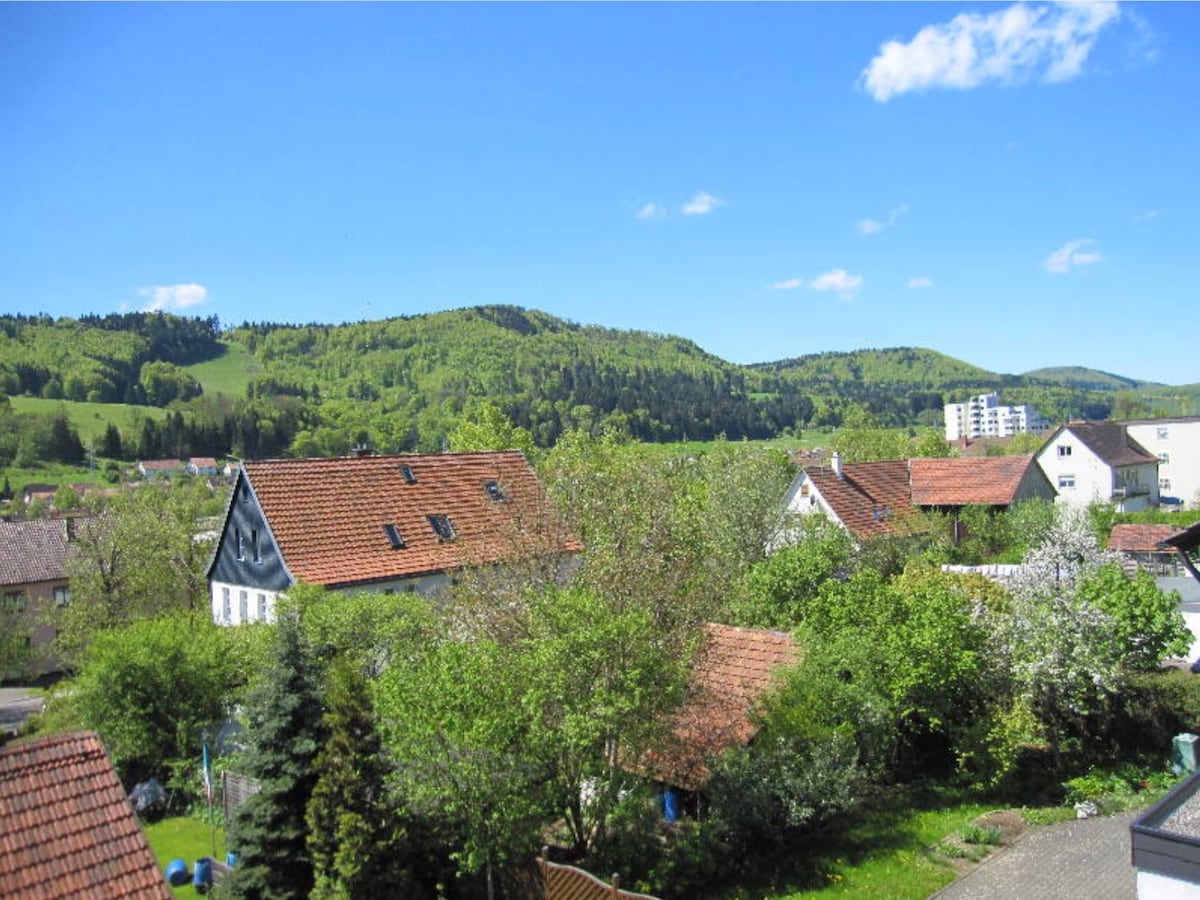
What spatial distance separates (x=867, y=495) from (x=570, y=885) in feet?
113

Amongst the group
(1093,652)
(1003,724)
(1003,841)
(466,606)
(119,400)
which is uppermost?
(119,400)

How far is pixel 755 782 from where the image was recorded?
45.2ft

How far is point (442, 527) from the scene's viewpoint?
30.8 m

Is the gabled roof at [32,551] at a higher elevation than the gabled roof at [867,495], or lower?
lower

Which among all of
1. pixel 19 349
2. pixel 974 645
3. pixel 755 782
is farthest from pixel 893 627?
pixel 19 349

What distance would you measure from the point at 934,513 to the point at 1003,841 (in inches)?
1149

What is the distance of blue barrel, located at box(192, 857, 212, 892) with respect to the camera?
15.6 meters

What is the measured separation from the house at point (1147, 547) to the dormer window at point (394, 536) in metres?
23.5

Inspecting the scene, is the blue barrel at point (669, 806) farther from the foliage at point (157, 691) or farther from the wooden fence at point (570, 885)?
the foliage at point (157, 691)

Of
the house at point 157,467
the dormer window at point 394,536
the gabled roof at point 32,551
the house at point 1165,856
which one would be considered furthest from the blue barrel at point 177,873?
the house at point 157,467

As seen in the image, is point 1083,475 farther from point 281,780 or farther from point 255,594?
point 281,780

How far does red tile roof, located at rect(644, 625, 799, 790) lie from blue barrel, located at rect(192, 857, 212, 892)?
818 centimetres

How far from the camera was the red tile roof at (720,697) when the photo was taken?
47.3 feet

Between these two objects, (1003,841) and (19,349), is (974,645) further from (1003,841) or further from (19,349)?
(19,349)
